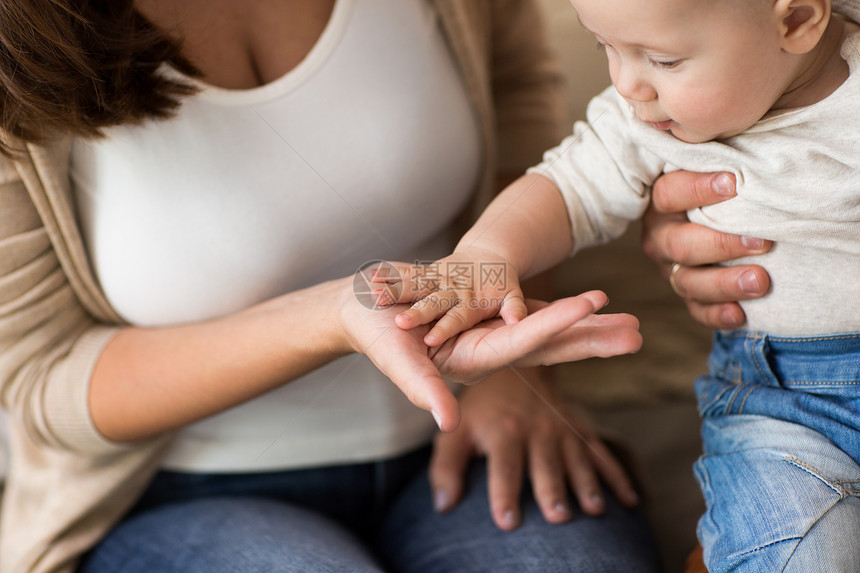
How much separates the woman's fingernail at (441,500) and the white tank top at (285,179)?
0.16 m

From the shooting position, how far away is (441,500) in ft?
2.31

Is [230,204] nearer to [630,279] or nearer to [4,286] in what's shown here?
[4,286]

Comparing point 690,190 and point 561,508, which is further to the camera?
point 561,508

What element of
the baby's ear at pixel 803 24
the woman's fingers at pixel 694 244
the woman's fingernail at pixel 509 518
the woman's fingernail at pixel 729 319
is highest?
the baby's ear at pixel 803 24

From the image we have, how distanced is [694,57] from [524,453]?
0.44 meters

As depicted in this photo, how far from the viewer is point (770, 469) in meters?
0.49

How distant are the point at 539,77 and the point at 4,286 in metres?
0.61

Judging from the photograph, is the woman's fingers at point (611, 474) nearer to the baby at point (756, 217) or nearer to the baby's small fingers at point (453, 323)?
the baby at point (756, 217)

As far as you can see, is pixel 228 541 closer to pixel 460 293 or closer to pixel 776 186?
pixel 460 293

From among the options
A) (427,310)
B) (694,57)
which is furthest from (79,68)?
(694,57)

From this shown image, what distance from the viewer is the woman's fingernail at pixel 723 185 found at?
0.50 meters

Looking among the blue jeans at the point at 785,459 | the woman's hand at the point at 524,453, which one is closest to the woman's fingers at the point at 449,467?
the woman's hand at the point at 524,453

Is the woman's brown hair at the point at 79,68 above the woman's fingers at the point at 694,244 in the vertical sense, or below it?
above

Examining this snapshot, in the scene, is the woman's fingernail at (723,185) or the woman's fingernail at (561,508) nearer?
the woman's fingernail at (723,185)
